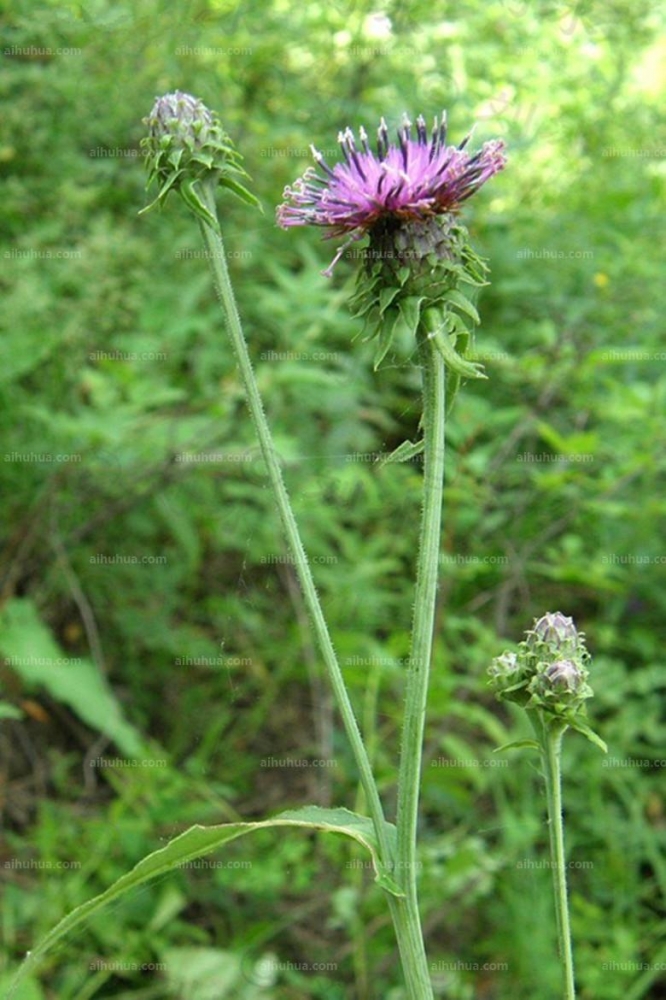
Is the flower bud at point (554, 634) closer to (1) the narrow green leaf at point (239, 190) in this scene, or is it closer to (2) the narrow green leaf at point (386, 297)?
(2) the narrow green leaf at point (386, 297)

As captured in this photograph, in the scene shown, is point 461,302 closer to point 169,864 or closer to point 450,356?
point 450,356

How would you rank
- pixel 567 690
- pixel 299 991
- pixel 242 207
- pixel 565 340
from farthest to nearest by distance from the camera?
pixel 242 207, pixel 565 340, pixel 299 991, pixel 567 690

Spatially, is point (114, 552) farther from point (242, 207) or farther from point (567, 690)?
point (567, 690)

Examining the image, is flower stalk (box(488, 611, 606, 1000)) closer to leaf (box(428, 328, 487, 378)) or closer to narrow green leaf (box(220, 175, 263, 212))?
leaf (box(428, 328, 487, 378))

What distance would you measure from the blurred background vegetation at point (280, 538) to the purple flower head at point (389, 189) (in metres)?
1.62

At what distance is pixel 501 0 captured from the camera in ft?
14.3

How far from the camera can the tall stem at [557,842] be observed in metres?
1.16

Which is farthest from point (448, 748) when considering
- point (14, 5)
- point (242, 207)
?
point (14, 5)

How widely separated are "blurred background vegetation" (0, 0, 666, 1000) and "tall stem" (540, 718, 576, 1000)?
168 cm

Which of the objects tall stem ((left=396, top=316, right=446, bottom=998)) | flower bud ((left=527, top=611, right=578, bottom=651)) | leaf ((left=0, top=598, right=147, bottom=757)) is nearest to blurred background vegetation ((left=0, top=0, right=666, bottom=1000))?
leaf ((left=0, top=598, right=147, bottom=757))

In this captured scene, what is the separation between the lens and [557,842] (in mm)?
1183

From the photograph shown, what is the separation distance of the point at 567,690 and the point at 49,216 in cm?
308

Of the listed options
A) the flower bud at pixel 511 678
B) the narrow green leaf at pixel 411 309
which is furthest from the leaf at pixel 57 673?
the narrow green leaf at pixel 411 309

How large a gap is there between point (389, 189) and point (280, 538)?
246 centimetres
